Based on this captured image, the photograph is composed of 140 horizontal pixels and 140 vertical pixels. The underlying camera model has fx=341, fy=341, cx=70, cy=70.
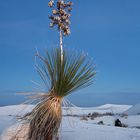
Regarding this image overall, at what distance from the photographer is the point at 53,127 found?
720 centimetres

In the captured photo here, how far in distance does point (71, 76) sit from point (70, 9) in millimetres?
1810

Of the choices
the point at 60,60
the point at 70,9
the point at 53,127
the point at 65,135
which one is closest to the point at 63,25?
the point at 70,9

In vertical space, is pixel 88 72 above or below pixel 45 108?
above

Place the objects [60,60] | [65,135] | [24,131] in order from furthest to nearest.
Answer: [65,135] < [24,131] < [60,60]

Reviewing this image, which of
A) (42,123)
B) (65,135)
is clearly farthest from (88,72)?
(65,135)

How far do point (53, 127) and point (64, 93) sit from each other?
78 centimetres

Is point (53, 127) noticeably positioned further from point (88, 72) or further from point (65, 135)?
point (65, 135)

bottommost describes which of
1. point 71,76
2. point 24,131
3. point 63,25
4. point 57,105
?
point 24,131

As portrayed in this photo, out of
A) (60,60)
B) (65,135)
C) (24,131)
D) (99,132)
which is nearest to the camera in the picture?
(60,60)

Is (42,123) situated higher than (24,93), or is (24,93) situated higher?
(24,93)

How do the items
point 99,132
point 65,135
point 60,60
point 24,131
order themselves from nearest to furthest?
point 60,60
point 24,131
point 65,135
point 99,132

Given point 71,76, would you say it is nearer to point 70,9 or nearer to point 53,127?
point 53,127

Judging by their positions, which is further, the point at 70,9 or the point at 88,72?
the point at 70,9

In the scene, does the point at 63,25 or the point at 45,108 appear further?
the point at 63,25
